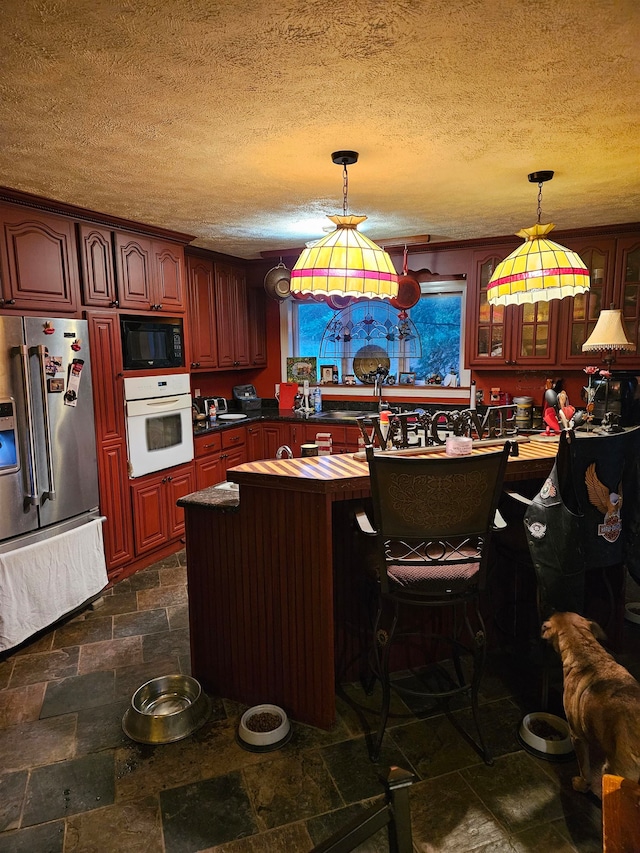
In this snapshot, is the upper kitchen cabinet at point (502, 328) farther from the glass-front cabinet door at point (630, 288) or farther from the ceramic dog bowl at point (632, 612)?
the ceramic dog bowl at point (632, 612)

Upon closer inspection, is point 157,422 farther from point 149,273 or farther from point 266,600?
point 266,600

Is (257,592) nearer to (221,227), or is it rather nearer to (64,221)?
(64,221)

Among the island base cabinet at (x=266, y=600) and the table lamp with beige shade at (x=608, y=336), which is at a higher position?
the table lamp with beige shade at (x=608, y=336)

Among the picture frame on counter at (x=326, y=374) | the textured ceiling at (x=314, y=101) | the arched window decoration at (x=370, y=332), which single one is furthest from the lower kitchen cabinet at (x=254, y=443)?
the textured ceiling at (x=314, y=101)

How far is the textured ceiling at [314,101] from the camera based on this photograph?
1494mm

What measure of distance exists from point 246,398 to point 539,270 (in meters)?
3.63

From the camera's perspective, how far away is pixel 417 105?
203cm

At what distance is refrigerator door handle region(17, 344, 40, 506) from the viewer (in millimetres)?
3059

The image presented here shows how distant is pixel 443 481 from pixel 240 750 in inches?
54.8

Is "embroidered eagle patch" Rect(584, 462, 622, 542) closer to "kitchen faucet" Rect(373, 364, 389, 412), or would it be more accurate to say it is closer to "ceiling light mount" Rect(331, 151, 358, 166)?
"ceiling light mount" Rect(331, 151, 358, 166)

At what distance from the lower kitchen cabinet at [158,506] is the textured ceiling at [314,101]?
1.94 m

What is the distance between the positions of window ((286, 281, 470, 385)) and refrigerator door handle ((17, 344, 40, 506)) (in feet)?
10.6

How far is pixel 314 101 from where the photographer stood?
198 cm

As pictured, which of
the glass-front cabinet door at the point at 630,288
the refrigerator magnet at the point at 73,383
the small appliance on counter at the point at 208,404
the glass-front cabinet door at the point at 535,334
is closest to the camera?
the refrigerator magnet at the point at 73,383
